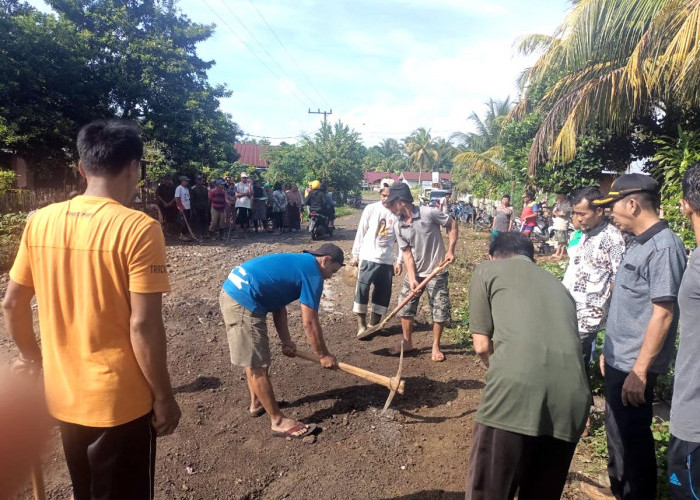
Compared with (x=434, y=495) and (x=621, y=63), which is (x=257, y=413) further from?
(x=621, y=63)

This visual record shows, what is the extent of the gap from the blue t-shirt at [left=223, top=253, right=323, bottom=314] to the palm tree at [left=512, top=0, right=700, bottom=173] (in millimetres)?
5765

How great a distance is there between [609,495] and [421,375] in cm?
207

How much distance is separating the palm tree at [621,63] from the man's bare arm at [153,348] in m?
7.00

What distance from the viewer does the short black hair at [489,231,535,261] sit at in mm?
2430

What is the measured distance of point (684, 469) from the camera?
195 cm

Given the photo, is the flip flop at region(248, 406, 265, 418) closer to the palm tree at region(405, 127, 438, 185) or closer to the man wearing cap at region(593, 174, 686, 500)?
the man wearing cap at region(593, 174, 686, 500)

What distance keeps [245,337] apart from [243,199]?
11.4 meters

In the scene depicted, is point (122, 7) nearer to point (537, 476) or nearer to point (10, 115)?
point (10, 115)

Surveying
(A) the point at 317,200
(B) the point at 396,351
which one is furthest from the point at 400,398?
(A) the point at 317,200

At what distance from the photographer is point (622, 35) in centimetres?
920

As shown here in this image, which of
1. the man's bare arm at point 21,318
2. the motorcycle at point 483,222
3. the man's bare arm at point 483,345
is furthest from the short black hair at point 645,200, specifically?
the motorcycle at point 483,222

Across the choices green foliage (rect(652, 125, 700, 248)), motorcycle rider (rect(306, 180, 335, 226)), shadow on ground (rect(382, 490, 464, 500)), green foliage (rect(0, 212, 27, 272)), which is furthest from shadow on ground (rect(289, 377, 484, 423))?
motorcycle rider (rect(306, 180, 335, 226))

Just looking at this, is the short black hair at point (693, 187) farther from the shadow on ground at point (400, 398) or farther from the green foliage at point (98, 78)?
the green foliage at point (98, 78)

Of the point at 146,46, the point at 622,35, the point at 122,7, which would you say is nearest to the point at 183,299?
the point at 622,35
